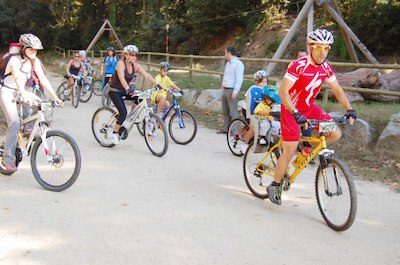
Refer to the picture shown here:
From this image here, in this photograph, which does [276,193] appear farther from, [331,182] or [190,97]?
[190,97]

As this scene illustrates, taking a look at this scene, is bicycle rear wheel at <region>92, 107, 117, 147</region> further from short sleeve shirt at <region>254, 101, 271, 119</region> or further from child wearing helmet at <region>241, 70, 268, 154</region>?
short sleeve shirt at <region>254, 101, 271, 119</region>

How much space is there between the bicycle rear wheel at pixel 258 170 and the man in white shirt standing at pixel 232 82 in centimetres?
396

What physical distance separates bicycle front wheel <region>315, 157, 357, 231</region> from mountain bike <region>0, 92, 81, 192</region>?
282 cm

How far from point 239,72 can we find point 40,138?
5363 millimetres

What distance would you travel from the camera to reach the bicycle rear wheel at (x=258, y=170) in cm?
567

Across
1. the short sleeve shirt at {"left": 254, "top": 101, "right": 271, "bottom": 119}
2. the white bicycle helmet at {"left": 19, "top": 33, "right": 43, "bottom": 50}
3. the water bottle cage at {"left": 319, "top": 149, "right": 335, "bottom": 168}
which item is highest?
the white bicycle helmet at {"left": 19, "top": 33, "right": 43, "bottom": 50}

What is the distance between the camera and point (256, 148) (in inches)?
242

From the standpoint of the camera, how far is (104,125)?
848cm

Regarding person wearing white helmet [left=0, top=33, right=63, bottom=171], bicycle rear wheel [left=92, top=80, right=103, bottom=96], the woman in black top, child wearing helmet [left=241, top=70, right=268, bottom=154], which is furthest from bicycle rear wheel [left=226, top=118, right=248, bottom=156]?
bicycle rear wheel [left=92, top=80, right=103, bottom=96]

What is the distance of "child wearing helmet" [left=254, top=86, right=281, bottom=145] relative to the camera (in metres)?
6.81

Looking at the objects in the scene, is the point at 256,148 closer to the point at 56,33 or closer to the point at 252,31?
the point at 252,31

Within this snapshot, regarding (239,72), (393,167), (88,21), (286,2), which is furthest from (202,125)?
(88,21)

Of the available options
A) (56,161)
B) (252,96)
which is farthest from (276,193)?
(56,161)

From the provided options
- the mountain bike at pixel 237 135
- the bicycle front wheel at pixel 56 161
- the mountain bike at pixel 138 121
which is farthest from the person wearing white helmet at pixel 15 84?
the mountain bike at pixel 237 135
